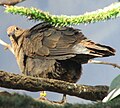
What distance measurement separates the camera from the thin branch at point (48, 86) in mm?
1677

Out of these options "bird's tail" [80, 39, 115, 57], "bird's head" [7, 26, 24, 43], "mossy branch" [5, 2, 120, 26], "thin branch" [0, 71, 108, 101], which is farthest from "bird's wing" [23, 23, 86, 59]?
"mossy branch" [5, 2, 120, 26]

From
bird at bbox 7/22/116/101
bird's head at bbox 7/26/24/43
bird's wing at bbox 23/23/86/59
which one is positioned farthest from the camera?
bird's head at bbox 7/26/24/43

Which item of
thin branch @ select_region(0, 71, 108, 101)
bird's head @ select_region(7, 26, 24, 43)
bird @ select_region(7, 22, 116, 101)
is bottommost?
thin branch @ select_region(0, 71, 108, 101)

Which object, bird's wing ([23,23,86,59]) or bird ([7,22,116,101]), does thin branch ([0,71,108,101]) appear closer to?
bird ([7,22,116,101])

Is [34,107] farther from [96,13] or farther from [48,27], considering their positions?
[48,27]

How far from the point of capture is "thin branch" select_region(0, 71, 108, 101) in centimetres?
168

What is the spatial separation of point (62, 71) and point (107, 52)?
397 millimetres

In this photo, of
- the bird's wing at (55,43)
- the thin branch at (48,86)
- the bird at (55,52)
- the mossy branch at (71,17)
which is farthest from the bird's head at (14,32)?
the mossy branch at (71,17)

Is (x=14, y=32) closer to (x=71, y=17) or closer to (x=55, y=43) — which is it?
(x=55, y=43)

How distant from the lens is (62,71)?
9.35 ft

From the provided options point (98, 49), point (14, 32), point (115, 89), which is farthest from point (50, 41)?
point (115, 89)

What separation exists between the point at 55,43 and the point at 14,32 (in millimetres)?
Result: 627

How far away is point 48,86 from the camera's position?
177 cm

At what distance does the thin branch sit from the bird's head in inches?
64.3
